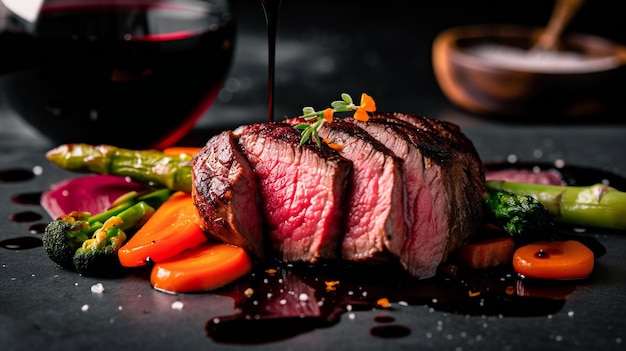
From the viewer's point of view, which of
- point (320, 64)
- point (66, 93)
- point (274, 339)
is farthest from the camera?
point (320, 64)

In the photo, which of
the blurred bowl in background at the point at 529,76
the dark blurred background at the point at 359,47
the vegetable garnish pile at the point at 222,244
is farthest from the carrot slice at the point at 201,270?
the blurred bowl in background at the point at 529,76

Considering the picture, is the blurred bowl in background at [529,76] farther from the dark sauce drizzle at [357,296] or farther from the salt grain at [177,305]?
the salt grain at [177,305]

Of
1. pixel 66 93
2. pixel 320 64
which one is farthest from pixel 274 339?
pixel 320 64

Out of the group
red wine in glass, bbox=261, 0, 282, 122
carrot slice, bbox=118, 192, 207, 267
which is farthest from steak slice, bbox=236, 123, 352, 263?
red wine in glass, bbox=261, 0, 282, 122

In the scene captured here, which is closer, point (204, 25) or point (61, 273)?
point (61, 273)

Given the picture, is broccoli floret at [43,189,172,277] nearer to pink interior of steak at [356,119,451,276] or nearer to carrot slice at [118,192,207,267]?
A: carrot slice at [118,192,207,267]

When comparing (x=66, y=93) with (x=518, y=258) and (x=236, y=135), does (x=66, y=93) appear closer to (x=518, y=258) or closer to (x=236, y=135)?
(x=236, y=135)

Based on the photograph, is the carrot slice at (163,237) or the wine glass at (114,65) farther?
the wine glass at (114,65)
